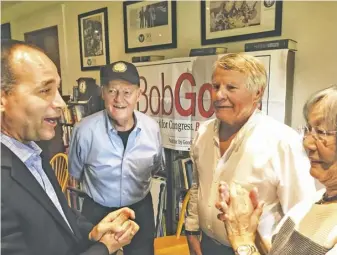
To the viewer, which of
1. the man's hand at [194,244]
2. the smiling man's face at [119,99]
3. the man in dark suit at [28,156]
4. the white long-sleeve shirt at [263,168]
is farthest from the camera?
the man's hand at [194,244]

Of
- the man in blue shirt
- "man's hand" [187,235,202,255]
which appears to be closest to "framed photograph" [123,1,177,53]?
the man in blue shirt

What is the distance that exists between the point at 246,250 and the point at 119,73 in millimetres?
509

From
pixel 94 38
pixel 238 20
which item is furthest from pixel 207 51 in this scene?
pixel 94 38

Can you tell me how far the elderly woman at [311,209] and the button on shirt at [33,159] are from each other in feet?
1.12

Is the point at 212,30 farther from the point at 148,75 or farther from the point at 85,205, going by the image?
the point at 85,205

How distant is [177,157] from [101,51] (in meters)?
0.38

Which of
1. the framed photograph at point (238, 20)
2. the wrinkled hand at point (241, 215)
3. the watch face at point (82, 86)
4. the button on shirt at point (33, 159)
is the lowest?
the wrinkled hand at point (241, 215)

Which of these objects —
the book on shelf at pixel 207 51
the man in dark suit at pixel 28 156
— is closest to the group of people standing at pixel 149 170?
the man in dark suit at pixel 28 156

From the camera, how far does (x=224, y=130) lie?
73cm

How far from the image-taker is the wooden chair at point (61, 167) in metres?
0.66

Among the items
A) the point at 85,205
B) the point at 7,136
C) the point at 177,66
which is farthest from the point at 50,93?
the point at 177,66

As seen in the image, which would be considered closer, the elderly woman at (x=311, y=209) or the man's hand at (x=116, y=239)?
the elderly woman at (x=311, y=209)

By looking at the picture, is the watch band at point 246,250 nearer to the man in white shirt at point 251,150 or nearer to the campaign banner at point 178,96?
the man in white shirt at point 251,150

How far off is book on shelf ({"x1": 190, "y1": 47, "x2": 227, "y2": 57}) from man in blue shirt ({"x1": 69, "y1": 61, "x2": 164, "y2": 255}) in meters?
0.21
